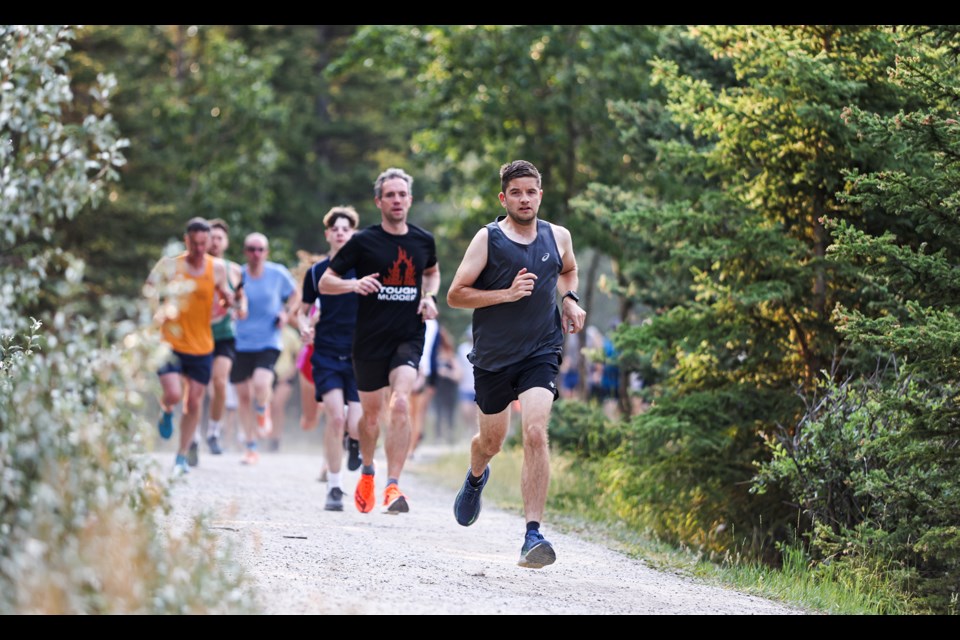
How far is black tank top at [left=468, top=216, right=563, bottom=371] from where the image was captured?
8.25 meters

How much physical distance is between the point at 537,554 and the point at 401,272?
3233 millimetres

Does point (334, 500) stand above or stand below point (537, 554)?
below

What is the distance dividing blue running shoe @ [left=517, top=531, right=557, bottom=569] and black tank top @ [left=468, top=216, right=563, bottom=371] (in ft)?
3.67

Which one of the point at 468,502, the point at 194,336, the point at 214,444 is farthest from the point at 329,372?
the point at 214,444

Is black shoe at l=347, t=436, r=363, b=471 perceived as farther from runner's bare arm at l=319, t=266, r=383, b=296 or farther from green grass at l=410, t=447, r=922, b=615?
runner's bare arm at l=319, t=266, r=383, b=296

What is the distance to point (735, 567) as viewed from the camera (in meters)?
9.30

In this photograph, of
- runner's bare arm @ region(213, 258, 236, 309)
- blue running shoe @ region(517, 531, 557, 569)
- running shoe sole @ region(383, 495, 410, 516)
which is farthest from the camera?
runner's bare arm @ region(213, 258, 236, 309)

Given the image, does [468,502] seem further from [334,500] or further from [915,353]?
[915,353]

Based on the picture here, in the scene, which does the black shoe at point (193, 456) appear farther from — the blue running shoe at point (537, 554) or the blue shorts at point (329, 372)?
the blue running shoe at point (537, 554)

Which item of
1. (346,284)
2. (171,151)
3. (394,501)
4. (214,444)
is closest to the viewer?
(346,284)

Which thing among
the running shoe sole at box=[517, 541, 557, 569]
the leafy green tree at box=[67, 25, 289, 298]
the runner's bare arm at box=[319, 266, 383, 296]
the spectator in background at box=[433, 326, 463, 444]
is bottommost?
the spectator in background at box=[433, 326, 463, 444]

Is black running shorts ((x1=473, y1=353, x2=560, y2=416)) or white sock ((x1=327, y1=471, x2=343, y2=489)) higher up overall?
black running shorts ((x1=473, y1=353, x2=560, y2=416))

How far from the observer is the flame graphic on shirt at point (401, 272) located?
1025 cm

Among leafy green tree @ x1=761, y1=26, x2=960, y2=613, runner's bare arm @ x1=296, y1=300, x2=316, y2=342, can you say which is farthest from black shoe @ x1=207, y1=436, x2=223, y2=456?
leafy green tree @ x1=761, y1=26, x2=960, y2=613
